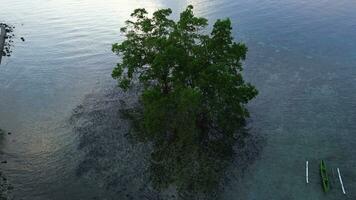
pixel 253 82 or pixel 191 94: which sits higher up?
pixel 191 94

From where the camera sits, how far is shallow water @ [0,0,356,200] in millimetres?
59062

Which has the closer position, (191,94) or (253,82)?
(191,94)

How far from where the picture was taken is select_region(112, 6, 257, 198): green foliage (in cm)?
5822

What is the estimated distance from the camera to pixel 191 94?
55031 mm

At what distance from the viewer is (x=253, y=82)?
277 feet

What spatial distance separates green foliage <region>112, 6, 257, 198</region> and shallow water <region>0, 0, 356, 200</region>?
595cm

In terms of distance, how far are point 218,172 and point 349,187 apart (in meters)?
17.4

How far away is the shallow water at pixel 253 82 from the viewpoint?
59062 millimetres

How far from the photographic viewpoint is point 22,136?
233 feet

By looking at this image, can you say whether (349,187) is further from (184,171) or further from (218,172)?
(184,171)

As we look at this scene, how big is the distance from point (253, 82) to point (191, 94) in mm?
32418

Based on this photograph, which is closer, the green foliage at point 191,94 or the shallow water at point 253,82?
the green foliage at point 191,94

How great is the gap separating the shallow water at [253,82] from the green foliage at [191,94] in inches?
234

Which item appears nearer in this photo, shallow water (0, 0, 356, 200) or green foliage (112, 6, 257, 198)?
green foliage (112, 6, 257, 198)
